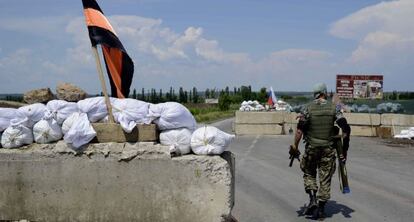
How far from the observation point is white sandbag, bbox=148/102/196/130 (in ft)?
17.5

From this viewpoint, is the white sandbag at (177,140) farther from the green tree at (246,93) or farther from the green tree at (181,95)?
the green tree at (181,95)

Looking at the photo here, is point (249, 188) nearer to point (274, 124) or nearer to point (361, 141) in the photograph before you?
point (361, 141)

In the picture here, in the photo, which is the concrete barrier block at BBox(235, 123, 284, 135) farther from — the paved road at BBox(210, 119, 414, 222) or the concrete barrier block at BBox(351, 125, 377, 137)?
the paved road at BBox(210, 119, 414, 222)

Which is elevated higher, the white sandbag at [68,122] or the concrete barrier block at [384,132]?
the white sandbag at [68,122]

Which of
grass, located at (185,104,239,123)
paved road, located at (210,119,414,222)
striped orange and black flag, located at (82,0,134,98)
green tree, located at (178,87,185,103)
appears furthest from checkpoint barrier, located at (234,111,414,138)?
green tree, located at (178,87,185,103)

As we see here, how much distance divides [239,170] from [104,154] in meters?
6.97

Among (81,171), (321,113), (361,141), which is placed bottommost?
(361,141)

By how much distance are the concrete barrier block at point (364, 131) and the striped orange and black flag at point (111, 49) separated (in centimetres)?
1701

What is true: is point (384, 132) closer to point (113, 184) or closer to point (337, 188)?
point (337, 188)

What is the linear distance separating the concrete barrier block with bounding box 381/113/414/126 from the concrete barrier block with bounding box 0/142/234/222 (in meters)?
17.2

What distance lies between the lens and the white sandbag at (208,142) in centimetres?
512

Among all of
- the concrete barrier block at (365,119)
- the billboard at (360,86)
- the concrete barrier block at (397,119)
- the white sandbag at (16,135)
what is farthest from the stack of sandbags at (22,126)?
the billboard at (360,86)

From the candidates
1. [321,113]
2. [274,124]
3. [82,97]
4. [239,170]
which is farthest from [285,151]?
[82,97]

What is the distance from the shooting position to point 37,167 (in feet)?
17.0
